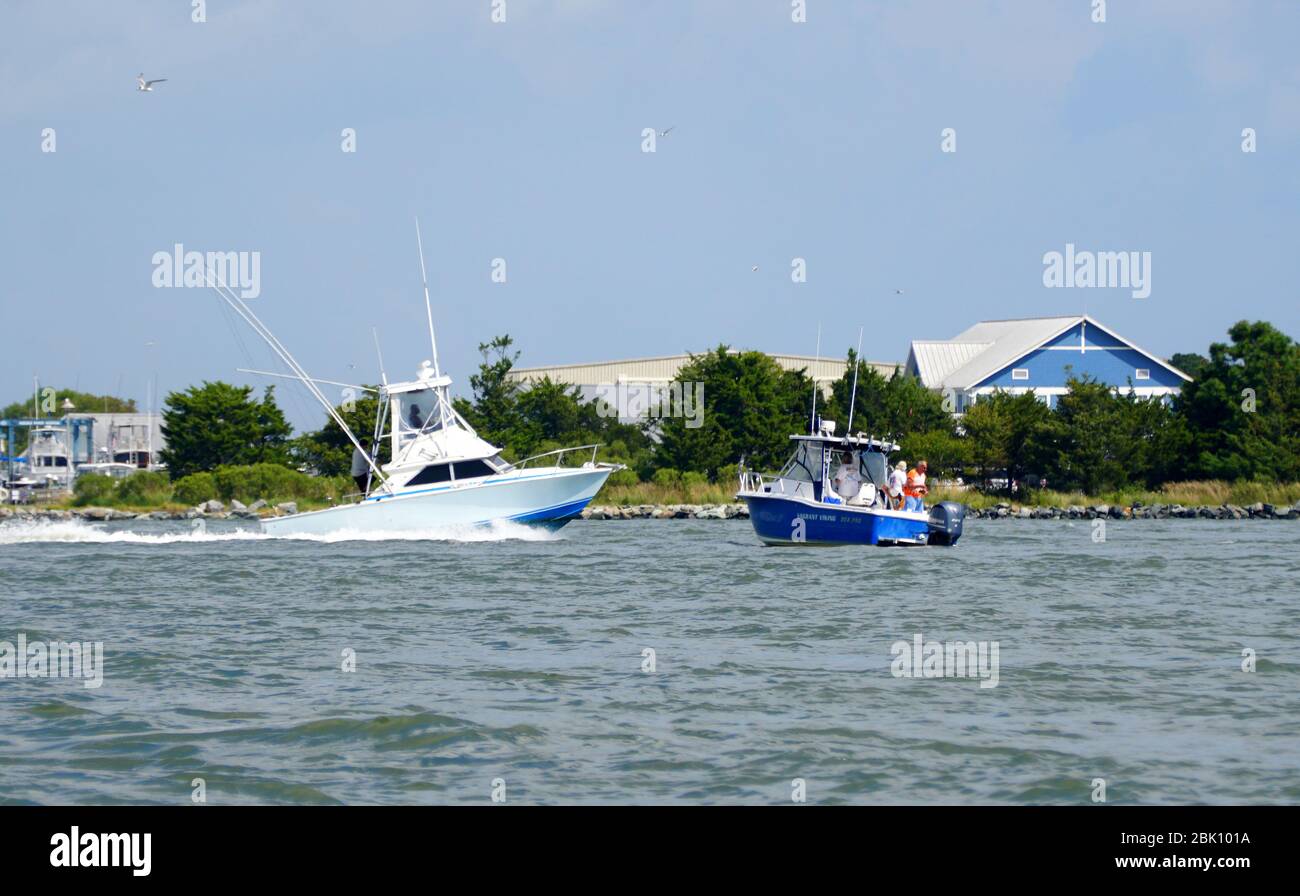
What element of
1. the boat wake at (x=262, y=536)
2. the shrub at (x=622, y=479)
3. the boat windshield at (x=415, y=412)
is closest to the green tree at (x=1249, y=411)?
the shrub at (x=622, y=479)

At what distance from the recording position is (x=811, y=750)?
11.8 meters

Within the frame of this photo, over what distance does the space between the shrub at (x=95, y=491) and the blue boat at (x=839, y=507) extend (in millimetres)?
39171

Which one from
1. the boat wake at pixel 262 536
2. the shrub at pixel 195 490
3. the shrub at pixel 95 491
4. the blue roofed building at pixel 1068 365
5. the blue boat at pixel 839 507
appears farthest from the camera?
the blue roofed building at pixel 1068 365

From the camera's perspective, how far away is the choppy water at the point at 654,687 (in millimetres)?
11008

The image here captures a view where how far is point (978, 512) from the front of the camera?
57.2m

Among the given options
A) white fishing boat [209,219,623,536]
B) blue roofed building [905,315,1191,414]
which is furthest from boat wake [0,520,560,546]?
blue roofed building [905,315,1191,414]

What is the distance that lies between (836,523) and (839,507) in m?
0.42

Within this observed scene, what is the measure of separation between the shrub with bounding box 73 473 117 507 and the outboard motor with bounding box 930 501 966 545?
41.4 m

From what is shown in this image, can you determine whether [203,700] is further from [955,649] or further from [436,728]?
[955,649]

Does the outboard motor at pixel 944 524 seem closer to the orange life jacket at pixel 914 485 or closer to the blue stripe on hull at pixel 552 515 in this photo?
the orange life jacket at pixel 914 485

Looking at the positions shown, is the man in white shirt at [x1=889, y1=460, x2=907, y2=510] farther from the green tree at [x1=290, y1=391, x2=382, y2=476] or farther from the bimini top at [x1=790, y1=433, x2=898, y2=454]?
the green tree at [x1=290, y1=391, x2=382, y2=476]

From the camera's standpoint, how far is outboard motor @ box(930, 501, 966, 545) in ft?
113
